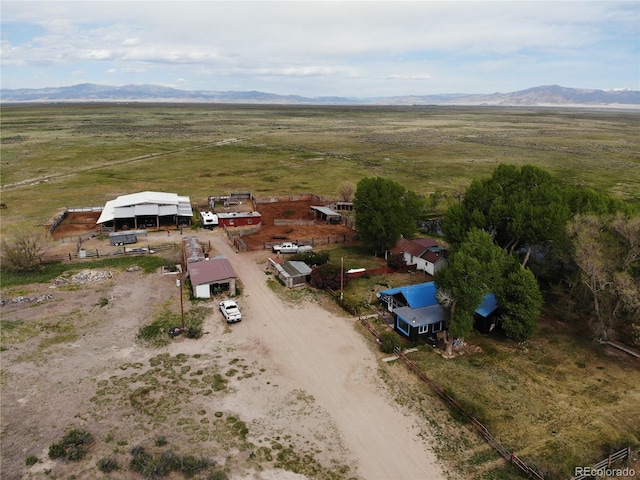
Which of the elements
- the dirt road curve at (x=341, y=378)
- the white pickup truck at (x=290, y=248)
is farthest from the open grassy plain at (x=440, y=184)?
the white pickup truck at (x=290, y=248)

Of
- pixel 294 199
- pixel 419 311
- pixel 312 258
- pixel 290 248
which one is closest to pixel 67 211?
Result: pixel 294 199

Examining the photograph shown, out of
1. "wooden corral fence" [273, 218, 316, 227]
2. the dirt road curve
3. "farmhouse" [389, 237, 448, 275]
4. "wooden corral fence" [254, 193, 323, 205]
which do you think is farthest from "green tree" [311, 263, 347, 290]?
"wooden corral fence" [254, 193, 323, 205]

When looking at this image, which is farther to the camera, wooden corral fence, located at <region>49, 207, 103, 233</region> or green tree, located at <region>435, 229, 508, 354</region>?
wooden corral fence, located at <region>49, 207, 103, 233</region>

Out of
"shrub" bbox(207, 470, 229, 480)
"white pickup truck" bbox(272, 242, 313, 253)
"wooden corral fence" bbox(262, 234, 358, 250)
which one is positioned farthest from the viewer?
"wooden corral fence" bbox(262, 234, 358, 250)

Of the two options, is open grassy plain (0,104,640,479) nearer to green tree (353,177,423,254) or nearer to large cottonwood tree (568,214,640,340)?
green tree (353,177,423,254)

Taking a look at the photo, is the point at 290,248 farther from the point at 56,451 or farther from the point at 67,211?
the point at 67,211

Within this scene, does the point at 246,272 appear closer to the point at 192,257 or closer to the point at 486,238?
the point at 192,257
